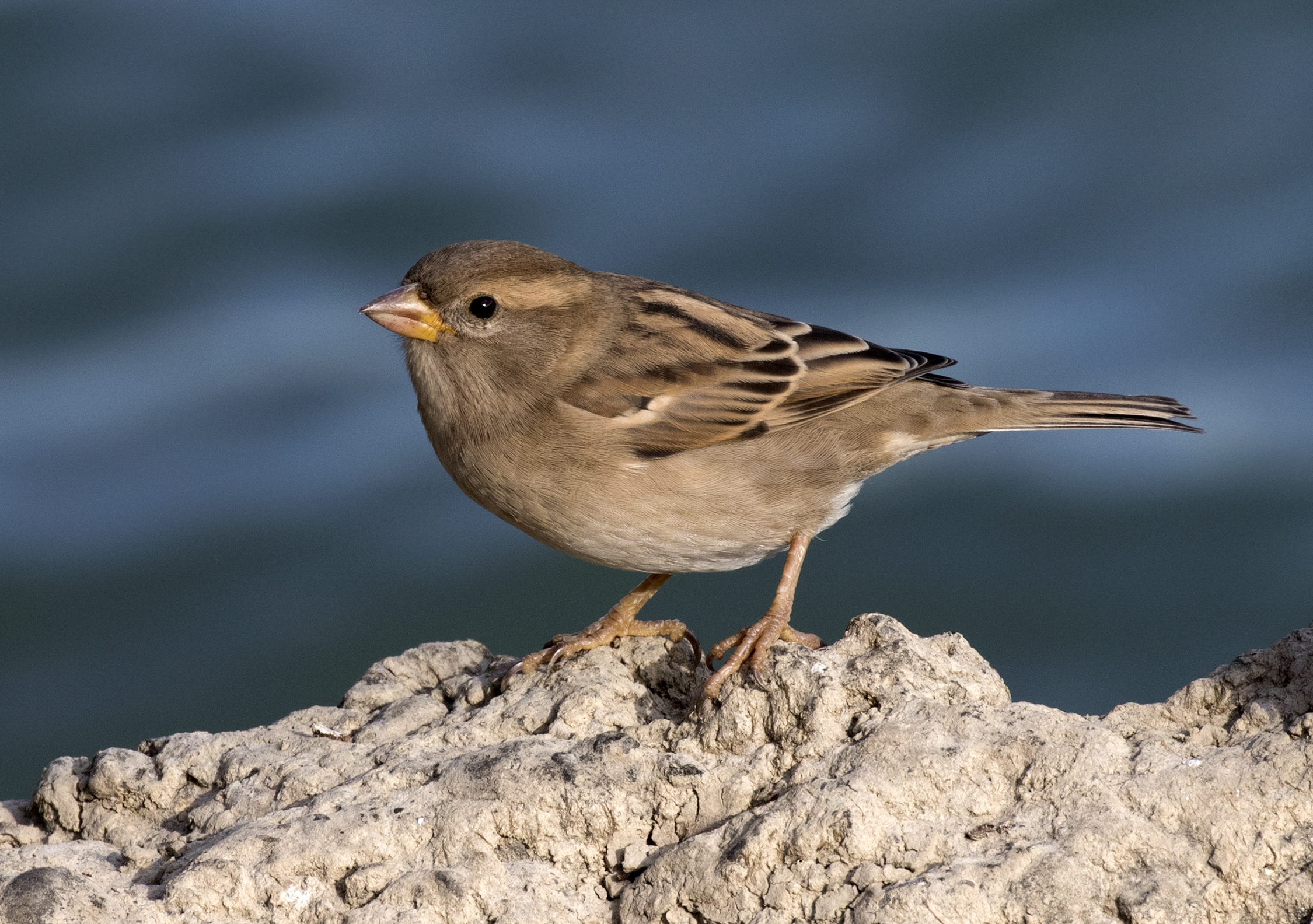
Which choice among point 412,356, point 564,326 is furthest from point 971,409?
point 412,356

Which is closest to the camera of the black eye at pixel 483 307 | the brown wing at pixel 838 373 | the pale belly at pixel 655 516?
the pale belly at pixel 655 516

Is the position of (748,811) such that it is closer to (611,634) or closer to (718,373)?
(611,634)

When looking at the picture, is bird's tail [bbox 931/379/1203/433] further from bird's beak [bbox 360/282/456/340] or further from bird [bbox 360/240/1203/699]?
bird's beak [bbox 360/282/456/340]

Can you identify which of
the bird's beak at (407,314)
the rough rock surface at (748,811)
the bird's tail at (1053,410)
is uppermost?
the bird's tail at (1053,410)

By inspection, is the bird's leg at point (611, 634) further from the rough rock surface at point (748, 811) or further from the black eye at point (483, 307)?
the black eye at point (483, 307)

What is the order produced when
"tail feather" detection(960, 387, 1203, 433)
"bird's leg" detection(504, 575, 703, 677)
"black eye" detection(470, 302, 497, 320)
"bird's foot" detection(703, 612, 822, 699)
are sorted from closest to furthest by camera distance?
"bird's foot" detection(703, 612, 822, 699)
"bird's leg" detection(504, 575, 703, 677)
"black eye" detection(470, 302, 497, 320)
"tail feather" detection(960, 387, 1203, 433)

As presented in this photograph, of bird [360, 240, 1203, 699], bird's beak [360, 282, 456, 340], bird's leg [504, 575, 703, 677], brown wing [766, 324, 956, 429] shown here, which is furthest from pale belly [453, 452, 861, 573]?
bird's beak [360, 282, 456, 340]

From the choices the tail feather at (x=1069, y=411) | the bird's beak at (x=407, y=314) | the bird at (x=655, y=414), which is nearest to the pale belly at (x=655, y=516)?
the bird at (x=655, y=414)
